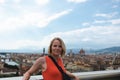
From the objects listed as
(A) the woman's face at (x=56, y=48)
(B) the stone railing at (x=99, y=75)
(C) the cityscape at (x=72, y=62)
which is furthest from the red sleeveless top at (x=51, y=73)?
(B) the stone railing at (x=99, y=75)

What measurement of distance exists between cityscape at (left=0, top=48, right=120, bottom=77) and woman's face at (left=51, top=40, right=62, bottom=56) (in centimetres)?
35

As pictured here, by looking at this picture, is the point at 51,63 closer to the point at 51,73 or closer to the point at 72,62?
the point at 51,73

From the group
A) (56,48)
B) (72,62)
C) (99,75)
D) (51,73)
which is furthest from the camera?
(72,62)

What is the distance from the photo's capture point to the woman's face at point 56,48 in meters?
1.83

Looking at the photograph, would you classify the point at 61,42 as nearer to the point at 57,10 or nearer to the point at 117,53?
the point at 117,53

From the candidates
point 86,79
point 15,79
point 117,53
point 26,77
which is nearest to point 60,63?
point 26,77

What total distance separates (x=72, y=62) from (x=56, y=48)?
5.38 ft

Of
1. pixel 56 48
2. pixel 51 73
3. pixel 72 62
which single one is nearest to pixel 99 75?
pixel 72 62

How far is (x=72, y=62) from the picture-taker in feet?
11.3

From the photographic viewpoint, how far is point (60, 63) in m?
1.82

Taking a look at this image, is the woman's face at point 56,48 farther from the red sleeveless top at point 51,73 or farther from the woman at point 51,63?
the red sleeveless top at point 51,73

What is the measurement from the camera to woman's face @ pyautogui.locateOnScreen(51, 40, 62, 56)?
1827mm

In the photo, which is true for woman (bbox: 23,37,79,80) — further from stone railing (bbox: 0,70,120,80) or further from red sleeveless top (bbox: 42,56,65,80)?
stone railing (bbox: 0,70,120,80)

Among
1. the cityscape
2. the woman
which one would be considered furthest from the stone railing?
the woman
